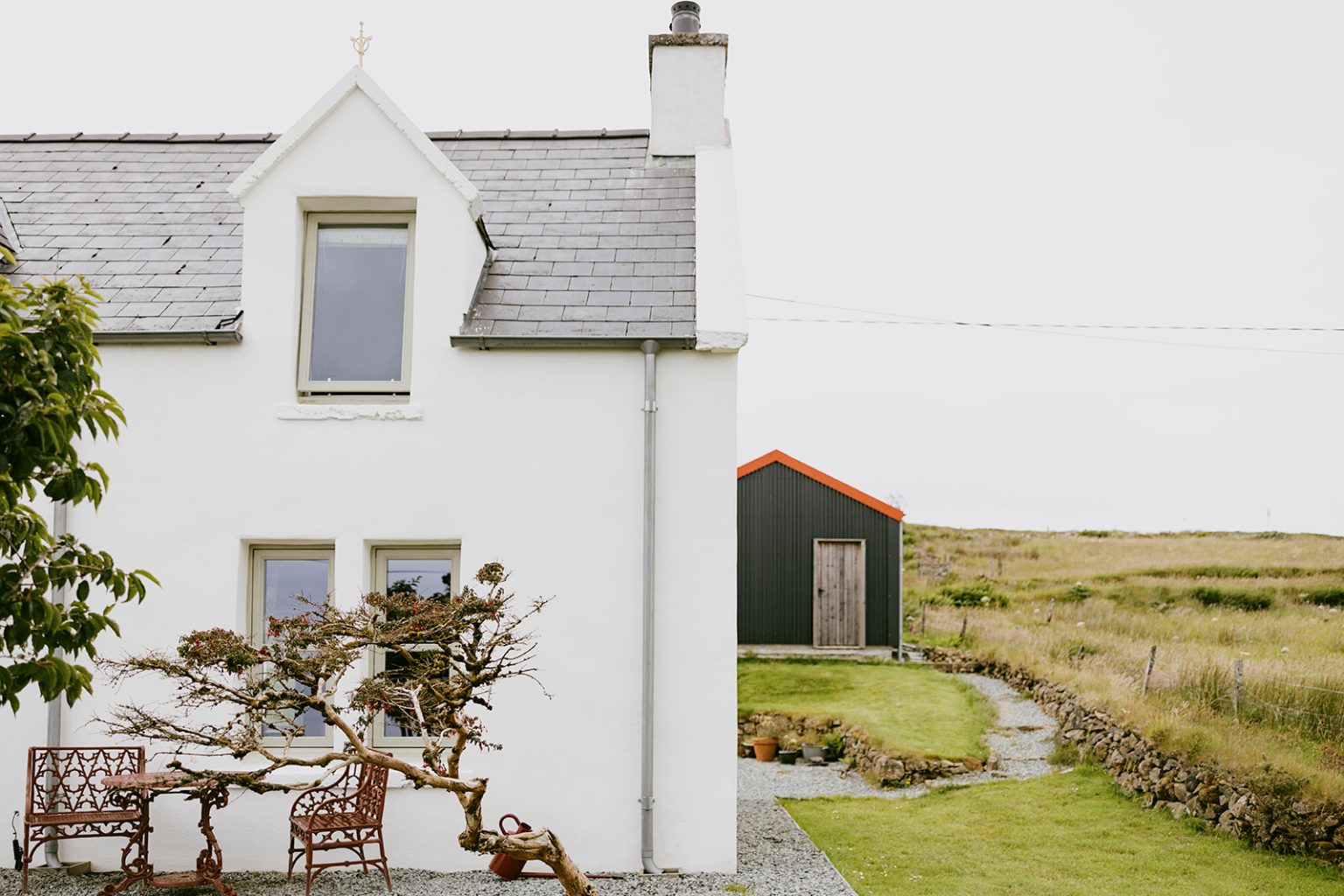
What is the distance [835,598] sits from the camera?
2272 cm

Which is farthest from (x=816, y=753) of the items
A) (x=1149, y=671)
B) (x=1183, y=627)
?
(x=1183, y=627)

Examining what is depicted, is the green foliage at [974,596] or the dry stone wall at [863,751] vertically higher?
the green foliage at [974,596]

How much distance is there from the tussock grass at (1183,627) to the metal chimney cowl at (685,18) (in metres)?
9.60

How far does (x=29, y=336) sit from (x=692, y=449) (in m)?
5.04

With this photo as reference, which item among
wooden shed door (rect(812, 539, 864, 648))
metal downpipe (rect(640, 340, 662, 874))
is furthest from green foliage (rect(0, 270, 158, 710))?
wooden shed door (rect(812, 539, 864, 648))

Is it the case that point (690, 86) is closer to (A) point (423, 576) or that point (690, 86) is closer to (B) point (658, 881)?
(A) point (423, 576)

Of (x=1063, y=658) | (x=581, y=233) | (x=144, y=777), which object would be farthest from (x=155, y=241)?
(x=1063, y=658)

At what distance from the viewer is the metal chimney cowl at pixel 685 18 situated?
12.0m

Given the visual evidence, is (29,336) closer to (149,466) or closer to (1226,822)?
(149,466)

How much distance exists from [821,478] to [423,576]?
14.6 meters

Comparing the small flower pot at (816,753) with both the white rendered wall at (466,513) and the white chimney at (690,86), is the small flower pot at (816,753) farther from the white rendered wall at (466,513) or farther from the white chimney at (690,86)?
the white chimney at (690,86)

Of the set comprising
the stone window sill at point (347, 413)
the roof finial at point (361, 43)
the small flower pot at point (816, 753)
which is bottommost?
the small flower pot at point (816, 753)

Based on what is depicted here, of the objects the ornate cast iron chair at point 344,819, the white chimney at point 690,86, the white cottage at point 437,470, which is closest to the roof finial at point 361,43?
the white cottage at point 437,470

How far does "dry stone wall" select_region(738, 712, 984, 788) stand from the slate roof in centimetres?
849
